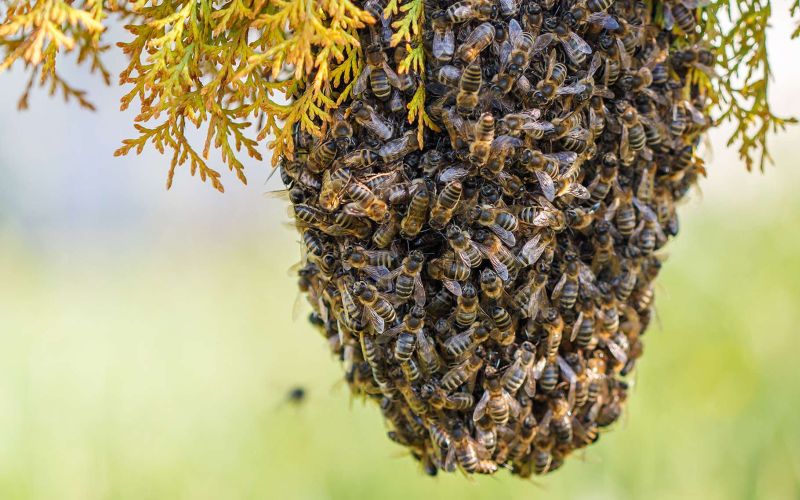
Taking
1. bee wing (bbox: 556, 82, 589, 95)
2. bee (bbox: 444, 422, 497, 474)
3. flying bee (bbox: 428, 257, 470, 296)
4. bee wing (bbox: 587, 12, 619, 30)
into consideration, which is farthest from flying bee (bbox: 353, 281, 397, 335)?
bee wing (bbox: 587, 12, 619, 30)

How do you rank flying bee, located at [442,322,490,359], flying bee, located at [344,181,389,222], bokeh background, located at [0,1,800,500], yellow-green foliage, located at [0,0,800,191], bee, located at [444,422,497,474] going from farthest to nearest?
bokeh background, located at [0,1,800,500] → bee, located at [444,422,497,474] → flying bee, located at [442,322,490,359] → flying bee, located at [344,181,389,222] → yellow-green foliage, located at [0,0,800,191]

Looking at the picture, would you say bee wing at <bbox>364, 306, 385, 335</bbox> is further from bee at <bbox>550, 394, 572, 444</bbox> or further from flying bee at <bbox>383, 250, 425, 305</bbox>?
bee at <bbox>550, 394, 572, 444</bbox>

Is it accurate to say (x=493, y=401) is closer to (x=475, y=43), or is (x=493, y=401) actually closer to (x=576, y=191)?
(x=576, y=191)

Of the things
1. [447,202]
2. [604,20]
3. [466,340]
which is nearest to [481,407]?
[466,340]

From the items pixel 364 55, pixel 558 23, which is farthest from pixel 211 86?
pixel 558 23

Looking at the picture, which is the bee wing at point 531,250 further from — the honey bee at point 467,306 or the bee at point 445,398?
the bee at point 445,398

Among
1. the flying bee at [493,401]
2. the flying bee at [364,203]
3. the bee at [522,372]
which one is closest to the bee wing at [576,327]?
the bee at [522,372]

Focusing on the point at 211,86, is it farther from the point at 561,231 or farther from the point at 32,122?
the point at 32,122
